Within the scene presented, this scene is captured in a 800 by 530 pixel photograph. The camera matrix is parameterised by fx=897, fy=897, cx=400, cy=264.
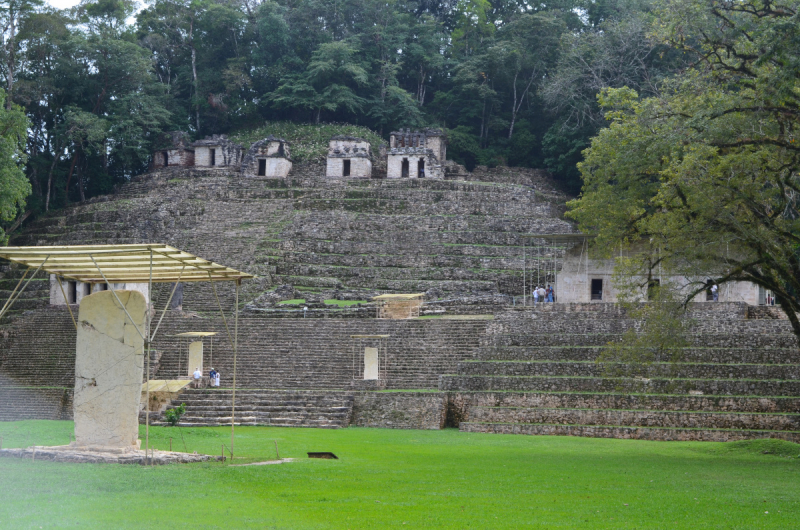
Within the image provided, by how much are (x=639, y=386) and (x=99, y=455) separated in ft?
46.9

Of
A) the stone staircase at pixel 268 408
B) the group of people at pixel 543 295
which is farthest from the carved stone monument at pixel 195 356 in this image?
the group of people at pixel 543 295

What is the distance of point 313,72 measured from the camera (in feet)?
198

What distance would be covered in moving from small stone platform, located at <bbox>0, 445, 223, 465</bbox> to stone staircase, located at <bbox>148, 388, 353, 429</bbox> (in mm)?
8512

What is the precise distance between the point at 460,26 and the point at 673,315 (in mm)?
54707

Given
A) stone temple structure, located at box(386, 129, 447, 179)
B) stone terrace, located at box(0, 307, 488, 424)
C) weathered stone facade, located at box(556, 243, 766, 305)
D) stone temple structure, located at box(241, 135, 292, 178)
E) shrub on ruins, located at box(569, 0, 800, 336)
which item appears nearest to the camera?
shrub on ruins, located at box(569, 0, 800, 336)

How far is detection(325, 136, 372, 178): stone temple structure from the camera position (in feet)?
174

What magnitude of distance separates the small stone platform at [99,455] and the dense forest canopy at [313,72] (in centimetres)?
3890

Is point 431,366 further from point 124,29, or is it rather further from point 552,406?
point 124,29

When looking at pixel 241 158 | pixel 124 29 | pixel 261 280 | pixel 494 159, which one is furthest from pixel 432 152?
pixel 124 29

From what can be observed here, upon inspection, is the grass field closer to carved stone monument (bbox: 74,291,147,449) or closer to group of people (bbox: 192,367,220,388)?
carved stone monument (bbox: 74,291,147,449)

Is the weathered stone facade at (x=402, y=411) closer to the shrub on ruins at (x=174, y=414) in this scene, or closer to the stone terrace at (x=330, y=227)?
the shrub on ruins at (x=174, y=414)

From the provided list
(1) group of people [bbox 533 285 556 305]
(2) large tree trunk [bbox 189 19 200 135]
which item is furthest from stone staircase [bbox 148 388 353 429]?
A: (2) large tree trunk [bbox 189 19 200 135]

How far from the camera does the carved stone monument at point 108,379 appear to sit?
14805 millimetres

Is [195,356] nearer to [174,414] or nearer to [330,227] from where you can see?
[174,414]
